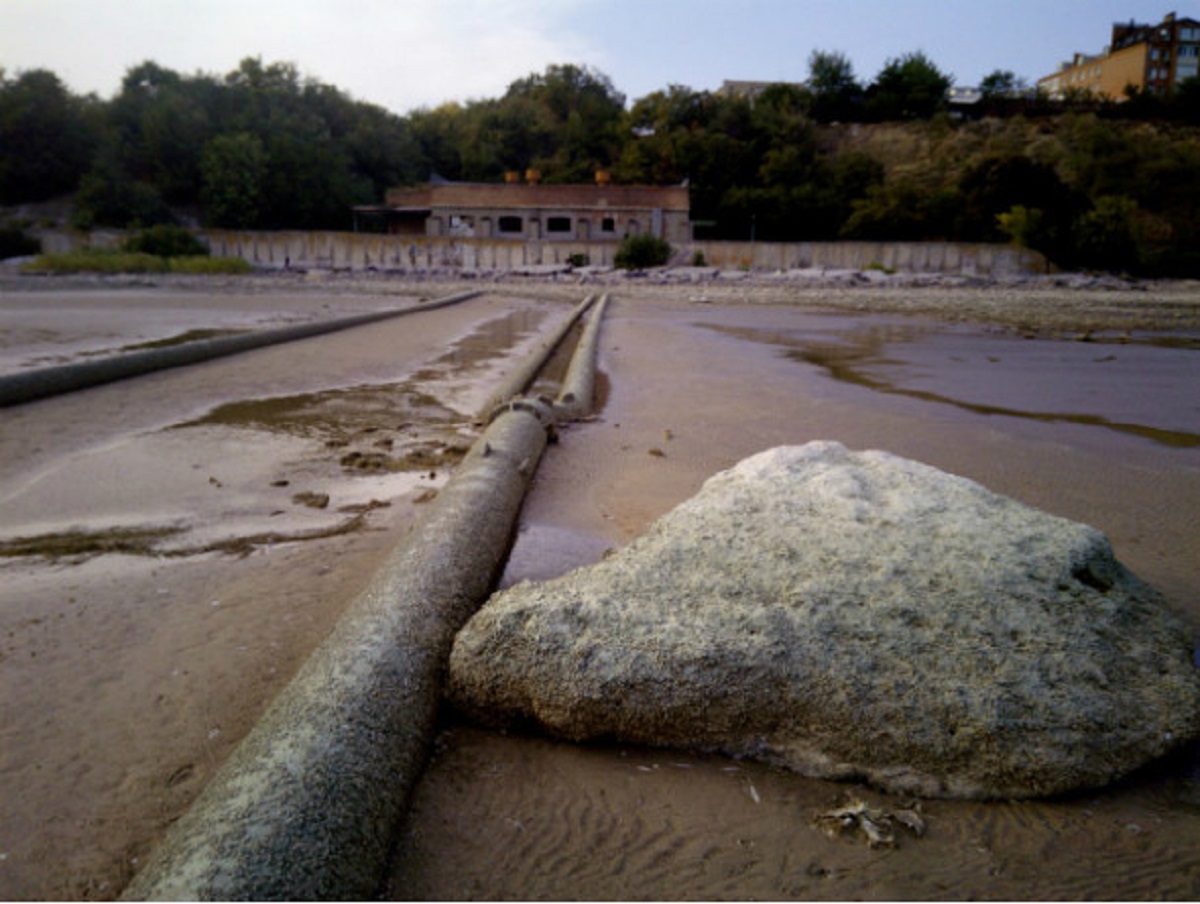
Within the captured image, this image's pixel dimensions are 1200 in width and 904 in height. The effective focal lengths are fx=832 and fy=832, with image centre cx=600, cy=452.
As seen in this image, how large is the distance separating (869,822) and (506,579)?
1.71m

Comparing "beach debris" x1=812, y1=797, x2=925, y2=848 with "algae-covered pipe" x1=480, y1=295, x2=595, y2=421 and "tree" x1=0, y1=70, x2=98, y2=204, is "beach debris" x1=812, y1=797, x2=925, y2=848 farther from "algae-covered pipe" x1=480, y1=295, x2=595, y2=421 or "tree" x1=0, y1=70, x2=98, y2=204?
"tree" x1=0, y1=70, x2=98, y2=204

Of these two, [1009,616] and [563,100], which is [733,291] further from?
[563,100]

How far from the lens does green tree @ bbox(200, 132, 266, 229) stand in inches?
1828

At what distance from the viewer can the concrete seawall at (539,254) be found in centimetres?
3941

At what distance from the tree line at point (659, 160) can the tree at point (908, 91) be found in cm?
309

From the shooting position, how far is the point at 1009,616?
2301 mm

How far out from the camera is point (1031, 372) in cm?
974

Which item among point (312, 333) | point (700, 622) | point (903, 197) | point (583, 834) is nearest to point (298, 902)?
point (583, 834)

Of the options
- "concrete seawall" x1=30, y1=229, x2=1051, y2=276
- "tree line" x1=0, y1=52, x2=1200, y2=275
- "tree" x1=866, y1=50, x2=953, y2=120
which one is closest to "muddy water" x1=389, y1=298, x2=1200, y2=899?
"concrete seawall" x1=30, y1=229, x2=1051, y2=276

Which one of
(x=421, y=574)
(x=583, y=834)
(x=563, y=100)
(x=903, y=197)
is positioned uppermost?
(x=563, y=100)

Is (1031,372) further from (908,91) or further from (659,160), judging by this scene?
(908,91)

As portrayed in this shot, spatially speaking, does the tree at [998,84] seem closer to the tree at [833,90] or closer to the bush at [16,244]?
the tree at [833,90]

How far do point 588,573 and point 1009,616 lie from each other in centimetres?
120

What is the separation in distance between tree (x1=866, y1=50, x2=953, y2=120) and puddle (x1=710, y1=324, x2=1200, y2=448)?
216 ft
